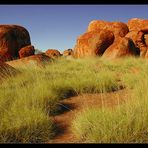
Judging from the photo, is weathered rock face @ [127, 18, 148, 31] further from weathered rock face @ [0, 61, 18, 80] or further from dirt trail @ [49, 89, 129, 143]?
dirt trail @ [49, 89, 129, 143]

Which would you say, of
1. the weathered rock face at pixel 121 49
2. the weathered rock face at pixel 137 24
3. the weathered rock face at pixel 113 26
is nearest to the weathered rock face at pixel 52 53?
the weathered rock face at pixel 113 26

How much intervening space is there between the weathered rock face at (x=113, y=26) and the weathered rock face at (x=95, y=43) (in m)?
1.45

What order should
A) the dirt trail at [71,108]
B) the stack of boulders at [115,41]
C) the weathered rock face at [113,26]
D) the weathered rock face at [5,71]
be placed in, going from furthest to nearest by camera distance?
the weathered rock face at [113,26], the stack of boulders at [115,41], the weathered rock face at [5,71], the dirt trail at [71,108]

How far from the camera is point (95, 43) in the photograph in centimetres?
2766

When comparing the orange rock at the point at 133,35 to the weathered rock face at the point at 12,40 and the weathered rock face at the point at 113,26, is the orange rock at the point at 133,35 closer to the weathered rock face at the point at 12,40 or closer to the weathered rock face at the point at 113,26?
the weathered rock face at the point at 113,26

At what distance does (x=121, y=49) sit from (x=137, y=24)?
807 cm

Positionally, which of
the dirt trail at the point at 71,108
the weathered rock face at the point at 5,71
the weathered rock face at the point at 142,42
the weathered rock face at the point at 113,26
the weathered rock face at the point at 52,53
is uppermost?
the dirt trail at the point at 71,108

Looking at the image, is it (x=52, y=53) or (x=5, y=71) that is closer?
(x=5, y=71)

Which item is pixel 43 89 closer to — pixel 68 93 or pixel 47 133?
pixel 68 93

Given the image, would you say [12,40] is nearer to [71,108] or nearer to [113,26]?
[113,26]

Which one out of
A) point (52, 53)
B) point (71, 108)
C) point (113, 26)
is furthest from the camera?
point (52, 53)

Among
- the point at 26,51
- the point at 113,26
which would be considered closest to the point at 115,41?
the point at 113,26

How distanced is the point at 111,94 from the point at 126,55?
16.2 metres

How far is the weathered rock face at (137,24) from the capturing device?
31578mm
